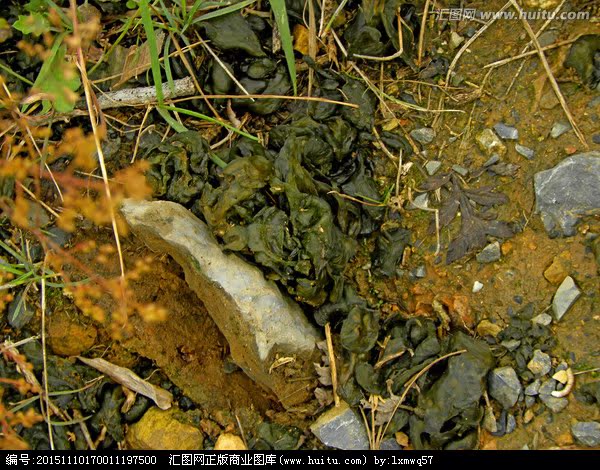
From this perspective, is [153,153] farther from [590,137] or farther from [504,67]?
[590,137]

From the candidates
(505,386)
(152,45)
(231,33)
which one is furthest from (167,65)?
(505,386)

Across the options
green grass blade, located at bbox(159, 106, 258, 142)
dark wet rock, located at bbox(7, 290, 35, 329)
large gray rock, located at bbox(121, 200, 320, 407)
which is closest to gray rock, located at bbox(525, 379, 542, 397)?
large gray rock, located at bbox(121, 200, 320, 407)

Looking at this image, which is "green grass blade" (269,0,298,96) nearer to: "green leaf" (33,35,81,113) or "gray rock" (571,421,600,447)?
"green leaf" (33,35,81,113)

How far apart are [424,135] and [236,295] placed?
1.53 metres

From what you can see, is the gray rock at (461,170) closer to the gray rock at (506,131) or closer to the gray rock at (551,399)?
the gray rock at (506,131)

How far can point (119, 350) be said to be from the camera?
353 cm

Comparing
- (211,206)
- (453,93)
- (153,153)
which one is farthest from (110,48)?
(453,93)

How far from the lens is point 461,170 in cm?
342

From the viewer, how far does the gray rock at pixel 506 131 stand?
10.9 feet

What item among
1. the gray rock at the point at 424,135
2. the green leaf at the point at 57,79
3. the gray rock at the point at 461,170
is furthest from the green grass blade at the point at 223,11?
the gray rock at the point at 461,170

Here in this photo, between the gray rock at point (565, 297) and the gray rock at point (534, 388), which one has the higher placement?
the gray rock at point (565, 297)

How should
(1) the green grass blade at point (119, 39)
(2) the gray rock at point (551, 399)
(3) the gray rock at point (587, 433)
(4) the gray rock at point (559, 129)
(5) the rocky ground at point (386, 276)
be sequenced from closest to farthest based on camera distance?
(3) the gray rock at point (587, 433), (2) the gray rock at point (551, 399), (5) the rocky ground at point (386, 276), (4) the gray rock at point (559, 129), (1) the green grass blade at point (119, 39)

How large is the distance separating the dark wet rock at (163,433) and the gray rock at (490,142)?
242 centimetres
